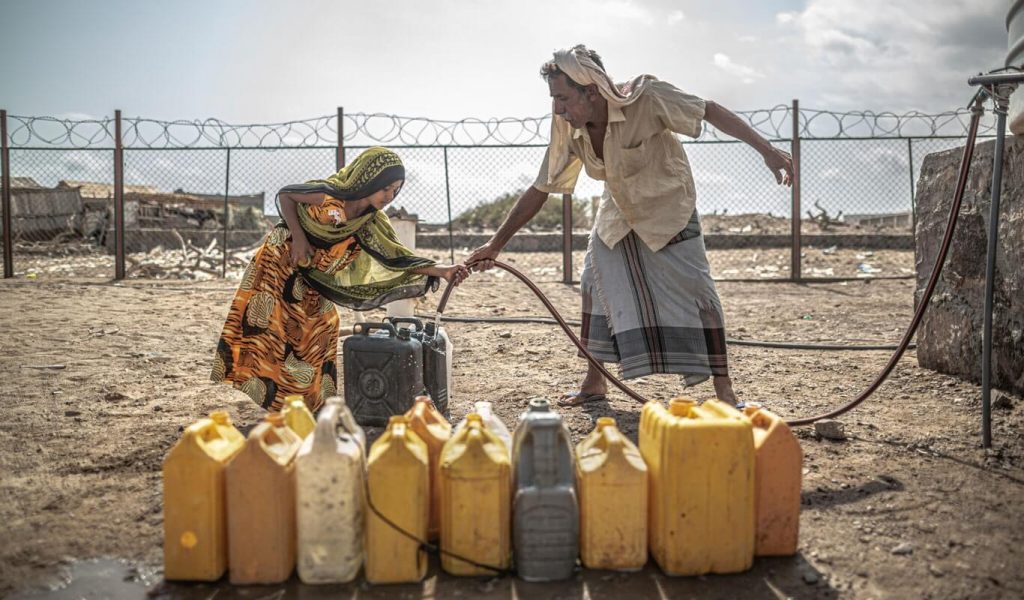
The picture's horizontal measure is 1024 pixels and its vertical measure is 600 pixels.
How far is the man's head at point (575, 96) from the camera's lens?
346cm

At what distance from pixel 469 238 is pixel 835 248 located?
7.38 metres

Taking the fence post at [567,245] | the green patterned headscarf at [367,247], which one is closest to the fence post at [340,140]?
the fence post at [567,245]

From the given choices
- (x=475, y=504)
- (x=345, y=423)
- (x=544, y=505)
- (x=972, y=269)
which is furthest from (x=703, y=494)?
(x=972, y=269)

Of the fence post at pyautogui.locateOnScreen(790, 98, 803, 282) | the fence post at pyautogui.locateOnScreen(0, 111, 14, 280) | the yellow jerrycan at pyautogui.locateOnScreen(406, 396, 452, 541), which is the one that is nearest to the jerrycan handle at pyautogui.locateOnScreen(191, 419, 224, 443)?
the yellow jerrycan at pyautogui.locateOnScreen(406, 396, 452, 541)

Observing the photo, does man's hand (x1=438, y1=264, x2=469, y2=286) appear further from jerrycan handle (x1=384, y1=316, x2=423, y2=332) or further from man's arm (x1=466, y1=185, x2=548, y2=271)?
jerrycan handle (x1=384, y1=316, x2=423, y2=332)

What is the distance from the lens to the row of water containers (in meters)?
2.04

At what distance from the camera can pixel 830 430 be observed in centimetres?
341

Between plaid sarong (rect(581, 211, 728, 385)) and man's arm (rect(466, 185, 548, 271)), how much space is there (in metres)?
0.50

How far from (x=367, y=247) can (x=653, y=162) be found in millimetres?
1516

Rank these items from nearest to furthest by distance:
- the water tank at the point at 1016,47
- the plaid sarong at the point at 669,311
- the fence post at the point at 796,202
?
the water tank at the point at 1016,47, the plaid sarong at the point at 669,311, the fence post at the point at 796,202

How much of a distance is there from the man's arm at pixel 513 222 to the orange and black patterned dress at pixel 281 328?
0.70 m

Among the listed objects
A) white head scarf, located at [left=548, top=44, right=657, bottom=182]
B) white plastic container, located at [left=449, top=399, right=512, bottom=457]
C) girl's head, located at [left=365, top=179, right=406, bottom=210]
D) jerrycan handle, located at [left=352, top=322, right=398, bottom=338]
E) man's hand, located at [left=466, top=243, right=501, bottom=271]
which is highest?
white head scarf, located at [left=548, top=44, right=657, bottom=182]

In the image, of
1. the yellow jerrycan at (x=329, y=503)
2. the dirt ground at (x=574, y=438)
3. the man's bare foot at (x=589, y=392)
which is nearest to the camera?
the yellow jerrycan at (x=329, y=503)

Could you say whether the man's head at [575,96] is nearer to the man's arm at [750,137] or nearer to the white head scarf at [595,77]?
the white head scarf at [595,77]
